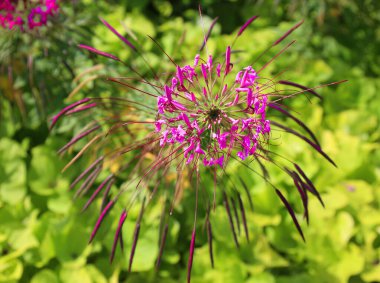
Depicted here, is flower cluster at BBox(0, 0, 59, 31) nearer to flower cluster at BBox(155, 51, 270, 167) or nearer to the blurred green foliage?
the blurred green foliage

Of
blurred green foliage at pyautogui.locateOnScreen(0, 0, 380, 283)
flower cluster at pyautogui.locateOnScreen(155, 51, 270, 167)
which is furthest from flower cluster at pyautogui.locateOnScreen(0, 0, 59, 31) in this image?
flower cluster at pyautogui.locateOnScreen(155, 51, 270, 167)

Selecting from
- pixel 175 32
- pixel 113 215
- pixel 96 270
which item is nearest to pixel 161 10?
pixel 175 32

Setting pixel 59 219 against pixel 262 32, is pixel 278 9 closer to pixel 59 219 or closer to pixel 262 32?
pixel 262 32

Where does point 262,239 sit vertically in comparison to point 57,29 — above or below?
below

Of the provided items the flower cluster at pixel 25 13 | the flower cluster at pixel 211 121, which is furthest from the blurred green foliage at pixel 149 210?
the flower cluster at pixel 211 121

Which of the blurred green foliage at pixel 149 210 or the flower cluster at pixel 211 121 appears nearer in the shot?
the flower cluster at pixel 211 121

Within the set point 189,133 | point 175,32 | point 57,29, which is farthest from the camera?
point 175,32

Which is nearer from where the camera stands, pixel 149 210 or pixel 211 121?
pixel 211 121

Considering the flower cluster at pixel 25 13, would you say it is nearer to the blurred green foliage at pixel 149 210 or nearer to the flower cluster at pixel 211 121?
the blurred green foliage at pixel 149 210
